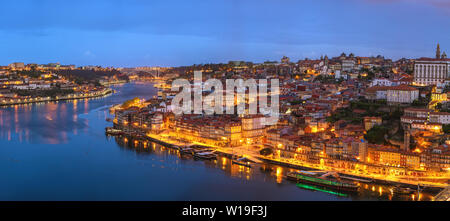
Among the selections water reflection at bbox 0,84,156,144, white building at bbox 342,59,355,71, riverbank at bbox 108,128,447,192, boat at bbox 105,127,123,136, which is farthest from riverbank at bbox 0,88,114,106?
white building at bbox 342,59,355,71

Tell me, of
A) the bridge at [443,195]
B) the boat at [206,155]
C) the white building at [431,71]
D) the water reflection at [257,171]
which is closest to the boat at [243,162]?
the water reflection at [257,171]

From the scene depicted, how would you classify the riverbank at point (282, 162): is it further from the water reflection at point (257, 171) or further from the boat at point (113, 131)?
the boat at point (113, 131)

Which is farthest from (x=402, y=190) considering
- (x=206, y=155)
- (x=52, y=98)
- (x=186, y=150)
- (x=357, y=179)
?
(x=52, y=98)

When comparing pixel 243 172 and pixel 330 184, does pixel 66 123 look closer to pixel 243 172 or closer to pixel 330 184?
pixel 243 172

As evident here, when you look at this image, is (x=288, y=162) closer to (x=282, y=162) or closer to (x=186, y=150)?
(x=282, y=162)

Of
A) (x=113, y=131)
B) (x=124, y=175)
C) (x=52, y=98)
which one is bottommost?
(x=124, y=175)

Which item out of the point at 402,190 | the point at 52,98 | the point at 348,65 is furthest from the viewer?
the point at 52,98

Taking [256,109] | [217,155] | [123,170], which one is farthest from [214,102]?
[123,170]
